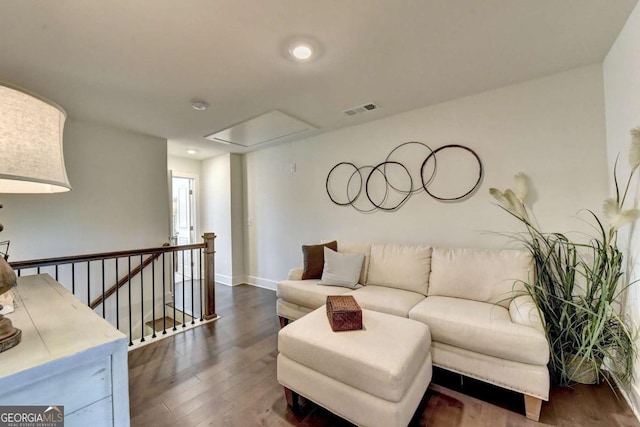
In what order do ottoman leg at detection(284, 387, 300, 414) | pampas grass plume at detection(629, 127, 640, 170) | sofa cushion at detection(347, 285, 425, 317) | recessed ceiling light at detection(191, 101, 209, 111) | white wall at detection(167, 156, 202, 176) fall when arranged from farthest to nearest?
white wall at detection(167, 156, 202, 176) → recessed ceiling light at detection(191, 101, 209, 111) → sofa cushion at detection(347, 285, 425, 317) → ottoman leg at detection(284, 387, 300, 414) → pampas grass plume at detection(629, 127, 640, 170)

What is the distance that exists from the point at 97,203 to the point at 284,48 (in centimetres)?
300

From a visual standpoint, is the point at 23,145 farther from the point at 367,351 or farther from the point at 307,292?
the point at 307,292

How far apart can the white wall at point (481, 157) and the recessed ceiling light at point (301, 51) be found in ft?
4.90

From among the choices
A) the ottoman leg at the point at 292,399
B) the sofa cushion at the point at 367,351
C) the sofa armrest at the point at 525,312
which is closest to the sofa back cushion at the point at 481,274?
the sofa armrest at the point at 525,312

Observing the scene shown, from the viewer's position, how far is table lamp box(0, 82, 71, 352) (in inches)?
29.2

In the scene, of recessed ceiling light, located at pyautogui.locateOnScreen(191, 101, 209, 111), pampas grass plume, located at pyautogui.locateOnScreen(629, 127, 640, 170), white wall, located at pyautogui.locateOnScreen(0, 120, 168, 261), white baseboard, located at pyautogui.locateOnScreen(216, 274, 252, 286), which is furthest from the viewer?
white baseboard, located at pyautogui.locateOnScreen(216, 274, 252, 286)

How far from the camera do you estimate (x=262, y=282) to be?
4.48 m

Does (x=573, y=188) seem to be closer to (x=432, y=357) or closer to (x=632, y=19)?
(x=632, y=19)

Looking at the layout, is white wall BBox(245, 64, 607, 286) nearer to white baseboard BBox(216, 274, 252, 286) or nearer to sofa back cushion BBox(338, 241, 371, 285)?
sofa back cushion BBox(338, 241, 371, 285)

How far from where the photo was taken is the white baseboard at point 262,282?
432 centimetres

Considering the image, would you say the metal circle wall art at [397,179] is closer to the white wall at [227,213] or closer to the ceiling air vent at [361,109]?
the ceiling air vent at [361,109]

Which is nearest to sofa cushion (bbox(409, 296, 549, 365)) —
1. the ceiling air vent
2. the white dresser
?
the white dresser

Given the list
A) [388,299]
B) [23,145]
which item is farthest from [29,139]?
[388,299]

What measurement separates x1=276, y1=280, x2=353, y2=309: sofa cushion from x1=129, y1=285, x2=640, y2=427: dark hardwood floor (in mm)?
469
